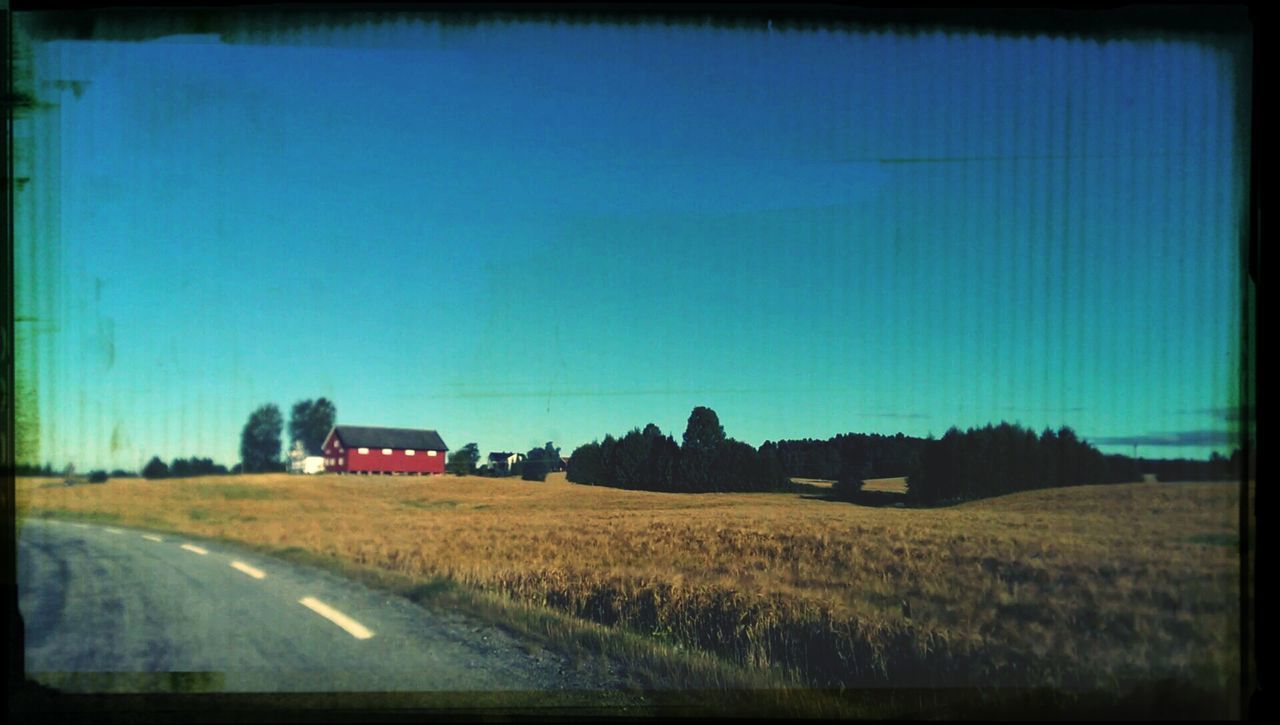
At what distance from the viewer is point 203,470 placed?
423 centimetres

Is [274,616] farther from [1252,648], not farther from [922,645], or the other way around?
[1252,648]

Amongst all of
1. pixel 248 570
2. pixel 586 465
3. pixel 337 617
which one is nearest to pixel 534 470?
pixel 586 465

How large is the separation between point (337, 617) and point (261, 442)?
54.2 inches

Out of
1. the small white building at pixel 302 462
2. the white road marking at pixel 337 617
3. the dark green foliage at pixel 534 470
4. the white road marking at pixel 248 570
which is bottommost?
the white road marking at pixel 337 617

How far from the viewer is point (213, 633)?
4348 mm

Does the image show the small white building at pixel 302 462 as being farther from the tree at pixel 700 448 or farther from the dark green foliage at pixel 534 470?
the tree at pixel 700 448

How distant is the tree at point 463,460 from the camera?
4.59 m

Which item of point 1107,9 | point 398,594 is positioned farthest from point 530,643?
point 1107,9

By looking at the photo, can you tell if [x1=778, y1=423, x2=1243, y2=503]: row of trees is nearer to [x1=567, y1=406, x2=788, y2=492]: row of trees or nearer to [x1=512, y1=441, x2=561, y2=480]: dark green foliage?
[x1=567, y1=406, x2=788, y2=492]: row of trees

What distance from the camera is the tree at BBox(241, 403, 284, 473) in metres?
4.17

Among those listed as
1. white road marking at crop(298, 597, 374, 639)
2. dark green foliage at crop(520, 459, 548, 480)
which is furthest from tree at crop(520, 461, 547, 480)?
white road marking at crop(298, 597, 374, 639)

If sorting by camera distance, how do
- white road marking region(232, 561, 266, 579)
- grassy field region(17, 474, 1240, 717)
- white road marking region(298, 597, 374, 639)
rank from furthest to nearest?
white road marking region(298, 597, 374, 639), white road marking region(232, 561, 266, 579), grassy field region(17, 474, 1240, 717)

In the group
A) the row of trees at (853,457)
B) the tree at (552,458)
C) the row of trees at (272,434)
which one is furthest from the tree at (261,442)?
the row of trees at (853,457)

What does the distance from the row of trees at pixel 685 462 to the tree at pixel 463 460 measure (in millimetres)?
589
